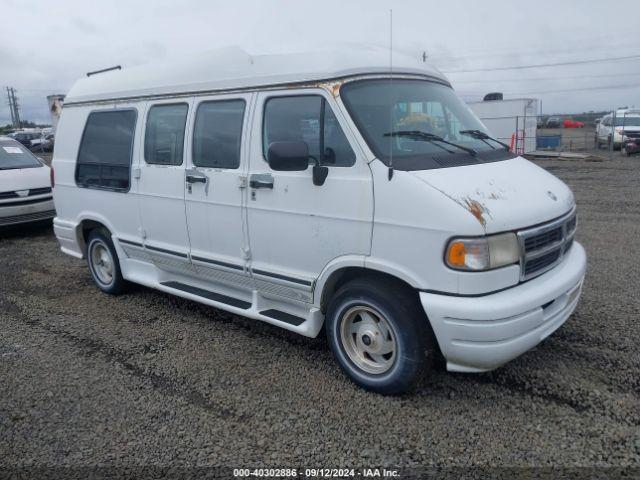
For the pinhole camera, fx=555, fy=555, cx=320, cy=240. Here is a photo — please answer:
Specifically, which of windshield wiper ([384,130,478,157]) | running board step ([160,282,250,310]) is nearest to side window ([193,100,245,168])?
running board step ([160,282,250,310])

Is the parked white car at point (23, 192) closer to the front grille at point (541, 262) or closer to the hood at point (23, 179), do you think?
the hood at point (23, 179)

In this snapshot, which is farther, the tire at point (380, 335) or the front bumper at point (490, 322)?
the tire at point (380, 335)

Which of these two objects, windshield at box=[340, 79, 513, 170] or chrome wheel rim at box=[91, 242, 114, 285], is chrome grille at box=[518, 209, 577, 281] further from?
chrome wheel rim at box=[91, 242, 114, 285]

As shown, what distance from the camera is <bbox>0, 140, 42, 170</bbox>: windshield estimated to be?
10094 mm

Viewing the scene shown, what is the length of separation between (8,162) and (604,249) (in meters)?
9.98

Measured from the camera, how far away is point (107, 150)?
5762 mm

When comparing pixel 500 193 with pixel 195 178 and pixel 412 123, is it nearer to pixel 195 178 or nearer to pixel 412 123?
pixel 412 123

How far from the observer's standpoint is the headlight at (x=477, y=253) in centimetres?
329

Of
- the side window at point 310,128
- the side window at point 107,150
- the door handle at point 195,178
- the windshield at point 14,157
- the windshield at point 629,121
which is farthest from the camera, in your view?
the windshield at point 629,121

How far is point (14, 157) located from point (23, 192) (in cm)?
133

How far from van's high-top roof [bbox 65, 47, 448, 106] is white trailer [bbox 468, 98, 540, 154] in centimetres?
1953

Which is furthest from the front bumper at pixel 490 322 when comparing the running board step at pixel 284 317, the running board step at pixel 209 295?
the running board step at pixel 209 295

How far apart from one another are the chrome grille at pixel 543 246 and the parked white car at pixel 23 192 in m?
8.79

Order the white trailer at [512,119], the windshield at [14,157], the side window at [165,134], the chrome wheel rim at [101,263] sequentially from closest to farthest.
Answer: the side window at [165,134] → the chrome wheel rim at [101,263] → the windshield at [14,157] → the white trailer at [512,119]
